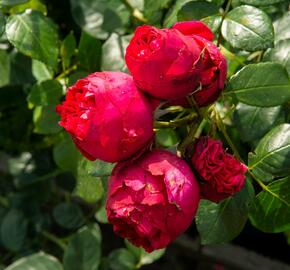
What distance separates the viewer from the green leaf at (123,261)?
1.34 meters

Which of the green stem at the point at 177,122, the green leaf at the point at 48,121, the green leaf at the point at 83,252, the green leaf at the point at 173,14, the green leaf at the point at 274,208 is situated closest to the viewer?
the green stem at the point at 177,122

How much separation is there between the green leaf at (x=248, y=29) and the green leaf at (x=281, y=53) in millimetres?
67

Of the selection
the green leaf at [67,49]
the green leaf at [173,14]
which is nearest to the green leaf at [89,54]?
the green leaf at [67,49]

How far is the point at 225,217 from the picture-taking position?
31.0 inches

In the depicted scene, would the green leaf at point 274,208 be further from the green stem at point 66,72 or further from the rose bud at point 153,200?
the green stem at point 66,72

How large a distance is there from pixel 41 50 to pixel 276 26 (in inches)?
14.0

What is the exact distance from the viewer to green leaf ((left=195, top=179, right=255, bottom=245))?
0.78 m

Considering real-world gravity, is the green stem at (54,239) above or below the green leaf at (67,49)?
below

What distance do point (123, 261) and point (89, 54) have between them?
18.8 inches

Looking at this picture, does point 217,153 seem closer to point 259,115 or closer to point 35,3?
point 259,115

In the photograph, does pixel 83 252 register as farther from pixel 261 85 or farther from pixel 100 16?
pixel 261 85

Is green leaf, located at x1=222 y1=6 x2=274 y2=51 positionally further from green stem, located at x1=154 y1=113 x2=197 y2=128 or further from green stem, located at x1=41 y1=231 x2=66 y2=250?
green stem, located at x1=41 y1=231 x2=66 y2=250

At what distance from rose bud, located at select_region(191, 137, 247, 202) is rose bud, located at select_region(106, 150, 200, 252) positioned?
0.01 metres

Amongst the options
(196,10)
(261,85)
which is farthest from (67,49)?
(261,85)
